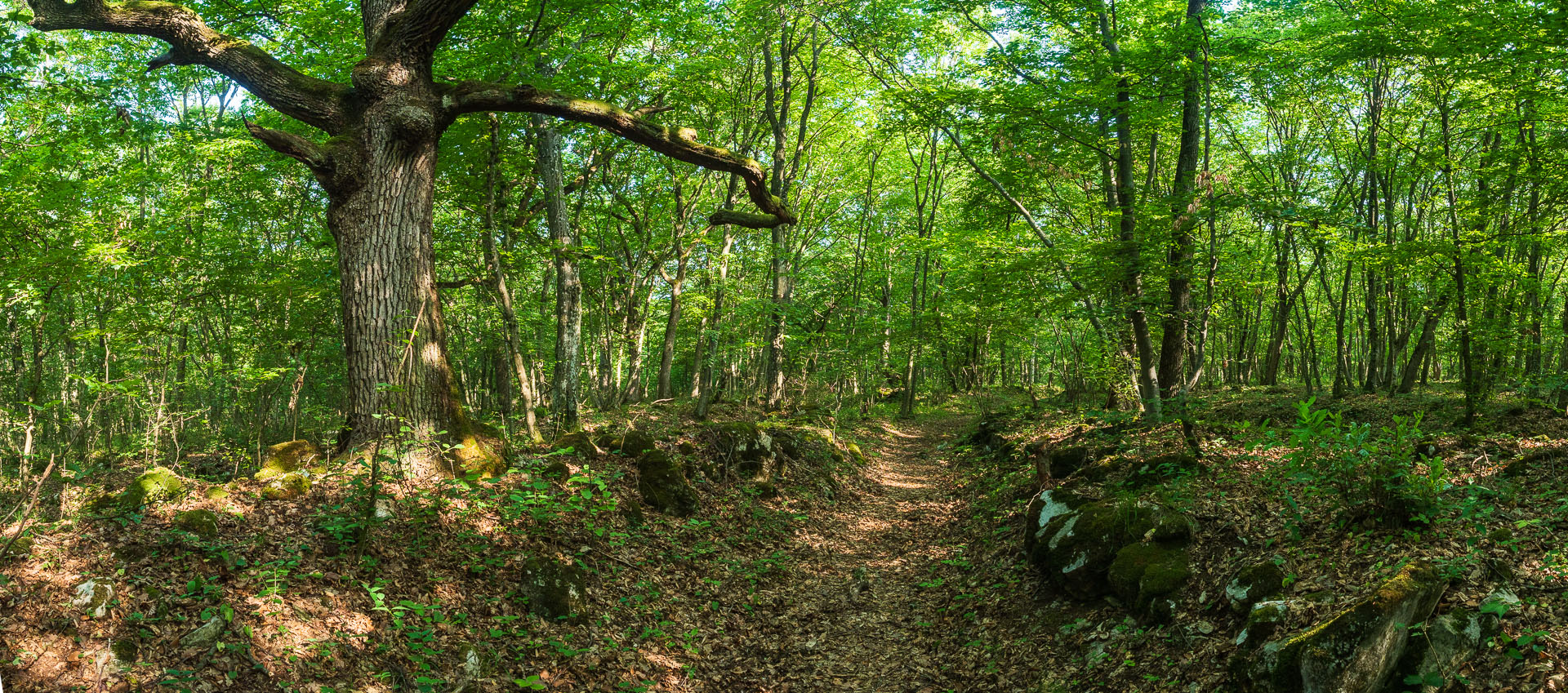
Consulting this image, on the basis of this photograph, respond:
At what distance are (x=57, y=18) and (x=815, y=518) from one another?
9482 millimetres

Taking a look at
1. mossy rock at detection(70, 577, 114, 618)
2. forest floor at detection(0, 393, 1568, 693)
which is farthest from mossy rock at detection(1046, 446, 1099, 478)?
mossy rock at detection(70, 577, 114, 618)

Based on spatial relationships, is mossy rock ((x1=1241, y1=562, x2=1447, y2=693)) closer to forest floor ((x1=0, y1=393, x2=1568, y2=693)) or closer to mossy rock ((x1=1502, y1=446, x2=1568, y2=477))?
forest floor ((x1=0, y1=393, x2=1568, y2=693))

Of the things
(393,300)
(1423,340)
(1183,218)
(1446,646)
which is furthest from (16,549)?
(1423,340)

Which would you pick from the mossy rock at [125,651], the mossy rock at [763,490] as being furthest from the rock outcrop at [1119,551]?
the mossy rock at [125,651]

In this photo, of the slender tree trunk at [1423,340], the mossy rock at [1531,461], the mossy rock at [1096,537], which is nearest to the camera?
the mossy rock at [1531,461]

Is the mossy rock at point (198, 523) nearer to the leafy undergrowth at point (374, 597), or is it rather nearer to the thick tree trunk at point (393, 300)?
the leafy undergrowth at point (374, 597)

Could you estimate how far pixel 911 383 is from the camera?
24109mm

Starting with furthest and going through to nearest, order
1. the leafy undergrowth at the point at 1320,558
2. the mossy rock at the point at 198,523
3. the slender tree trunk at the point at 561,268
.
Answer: the slender tree trunk at the point at 561,268
the mossy rock at the point at 198,523
the leafy undergrowth at the point at 1320,558

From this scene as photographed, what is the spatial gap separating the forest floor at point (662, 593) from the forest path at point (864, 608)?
30 mm

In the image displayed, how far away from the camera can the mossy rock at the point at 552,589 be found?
16.7 ft

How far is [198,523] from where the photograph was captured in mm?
4480

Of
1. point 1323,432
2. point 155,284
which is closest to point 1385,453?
point 1323,432

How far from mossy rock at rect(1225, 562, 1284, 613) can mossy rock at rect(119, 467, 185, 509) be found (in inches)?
291

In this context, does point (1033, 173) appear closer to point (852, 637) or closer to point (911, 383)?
point (852, 637)
